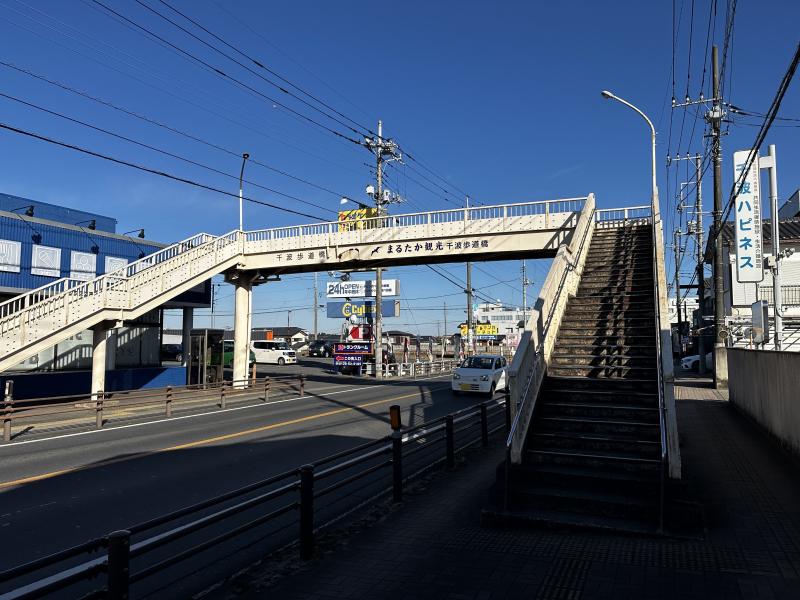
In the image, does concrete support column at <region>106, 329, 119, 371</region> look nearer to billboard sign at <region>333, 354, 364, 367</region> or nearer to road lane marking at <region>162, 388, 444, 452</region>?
road lane marking at <region>162, 388, 444, 452</region>

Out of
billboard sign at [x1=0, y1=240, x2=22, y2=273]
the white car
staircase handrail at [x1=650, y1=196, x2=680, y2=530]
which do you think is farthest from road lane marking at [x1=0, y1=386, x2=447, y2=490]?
billboard sign at [x1=0, y1=240, x2=22, y2=273]

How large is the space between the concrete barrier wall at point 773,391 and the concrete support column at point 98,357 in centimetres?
2110

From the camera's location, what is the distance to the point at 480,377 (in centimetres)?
2320

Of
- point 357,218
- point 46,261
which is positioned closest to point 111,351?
point 46,261

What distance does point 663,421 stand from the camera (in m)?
6.86

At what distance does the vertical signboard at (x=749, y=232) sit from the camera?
2141cm

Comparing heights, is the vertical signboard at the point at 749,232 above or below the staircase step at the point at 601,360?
above

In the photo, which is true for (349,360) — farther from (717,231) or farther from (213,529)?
(213,529)

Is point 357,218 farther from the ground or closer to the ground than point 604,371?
farther from the ground

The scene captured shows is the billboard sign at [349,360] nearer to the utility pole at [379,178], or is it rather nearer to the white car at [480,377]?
the utility pole at [379,178]

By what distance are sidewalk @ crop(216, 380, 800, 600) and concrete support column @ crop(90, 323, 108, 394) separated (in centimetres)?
1722

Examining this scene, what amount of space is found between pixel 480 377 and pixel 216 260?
44.1 ft

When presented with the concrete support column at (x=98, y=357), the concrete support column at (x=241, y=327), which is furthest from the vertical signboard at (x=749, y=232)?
the concrete support column at (x=98, y=357)

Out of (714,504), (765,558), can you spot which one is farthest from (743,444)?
(765,558)
